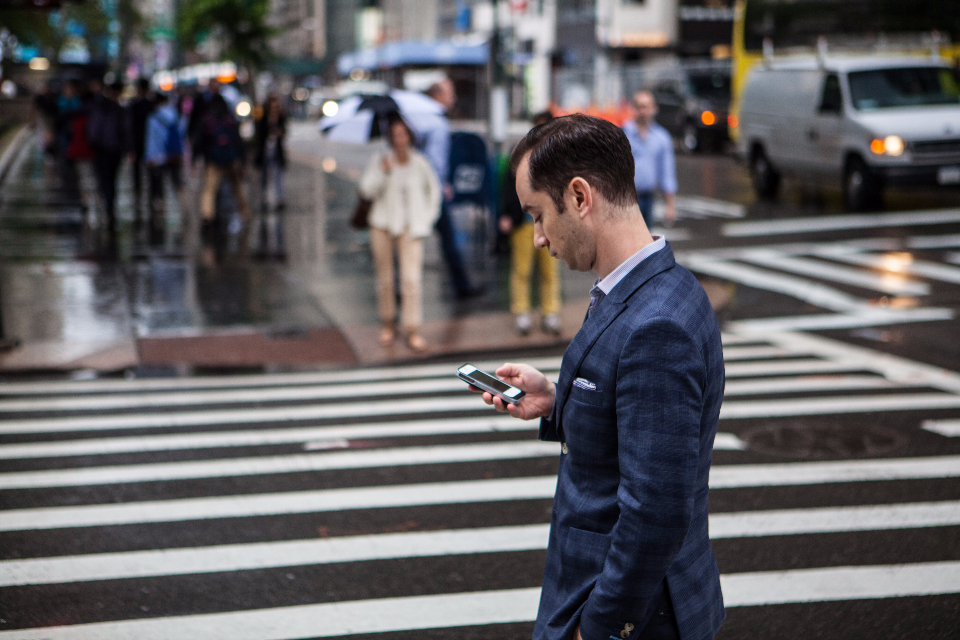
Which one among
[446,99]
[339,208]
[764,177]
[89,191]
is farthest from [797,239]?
[89,191]

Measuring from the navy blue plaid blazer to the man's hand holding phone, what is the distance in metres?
0.19

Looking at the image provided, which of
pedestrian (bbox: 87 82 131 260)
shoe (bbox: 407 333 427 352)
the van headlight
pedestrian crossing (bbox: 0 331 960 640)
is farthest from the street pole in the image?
the van headlight

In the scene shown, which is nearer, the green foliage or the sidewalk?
the sidewalk

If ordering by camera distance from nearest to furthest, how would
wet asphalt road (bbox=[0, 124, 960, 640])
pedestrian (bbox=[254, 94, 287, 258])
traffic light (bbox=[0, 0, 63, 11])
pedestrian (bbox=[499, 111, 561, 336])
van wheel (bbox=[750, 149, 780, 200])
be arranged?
wet asphalt road (bbox=[0, 124, 960, 640])
pedestrian (bbox=[499, 111, 561, 336])
traffic light (bbox=[0, 0, 63, 11])
pedestrian (bbox=[254, 94, 287, 258])
van wheel (bbox=[750, 149, 780, 200])

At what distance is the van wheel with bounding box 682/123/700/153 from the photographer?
1310 inches

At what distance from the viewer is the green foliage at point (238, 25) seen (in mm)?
43500

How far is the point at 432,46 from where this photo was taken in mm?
41406

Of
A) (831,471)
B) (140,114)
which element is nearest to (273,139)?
(140,114)

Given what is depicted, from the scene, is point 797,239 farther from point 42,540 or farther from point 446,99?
point 42,540

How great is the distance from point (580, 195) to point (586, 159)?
3.0 inches


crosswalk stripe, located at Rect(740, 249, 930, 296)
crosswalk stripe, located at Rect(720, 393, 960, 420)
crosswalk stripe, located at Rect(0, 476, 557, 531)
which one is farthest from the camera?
crosswalk stripe, located at Rect(740, 249, 930, 296)

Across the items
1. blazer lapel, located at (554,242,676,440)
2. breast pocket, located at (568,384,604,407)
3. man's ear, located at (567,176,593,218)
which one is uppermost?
man's ear, located at (567,176,593,218)

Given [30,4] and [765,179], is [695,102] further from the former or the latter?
[30,4]

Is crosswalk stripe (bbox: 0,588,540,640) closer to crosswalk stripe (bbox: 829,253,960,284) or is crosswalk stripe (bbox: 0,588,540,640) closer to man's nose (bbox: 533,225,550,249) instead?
man's nose (bbox: 533,225,550,249)
